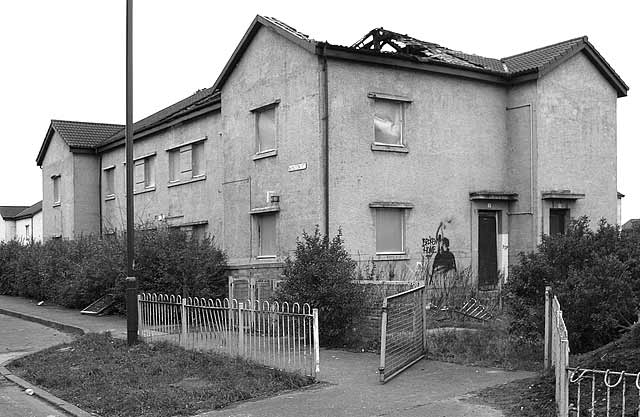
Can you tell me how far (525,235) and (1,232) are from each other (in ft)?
194

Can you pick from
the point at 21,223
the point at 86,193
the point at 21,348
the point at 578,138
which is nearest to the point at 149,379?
the point at 21,348

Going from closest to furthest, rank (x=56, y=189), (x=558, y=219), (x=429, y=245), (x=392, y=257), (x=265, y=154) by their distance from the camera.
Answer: (x=392, y=257) < (x=429, y=245) < (x=265, y=154) < (x=558, y=219) < (x=56, y=189)

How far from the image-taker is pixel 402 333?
35.6ft

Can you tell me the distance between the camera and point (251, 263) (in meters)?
19.1

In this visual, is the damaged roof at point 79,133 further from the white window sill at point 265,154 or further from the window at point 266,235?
the window at point 266,235

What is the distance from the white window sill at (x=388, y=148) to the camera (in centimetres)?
1761

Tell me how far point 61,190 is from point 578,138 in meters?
23.0

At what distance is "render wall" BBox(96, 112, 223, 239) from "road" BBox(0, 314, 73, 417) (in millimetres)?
4844

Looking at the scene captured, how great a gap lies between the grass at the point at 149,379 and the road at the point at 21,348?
1.17 feet

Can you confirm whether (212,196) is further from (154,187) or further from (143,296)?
(143,296)

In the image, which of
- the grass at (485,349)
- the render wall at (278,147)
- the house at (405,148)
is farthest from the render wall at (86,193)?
the grass at (485,349)

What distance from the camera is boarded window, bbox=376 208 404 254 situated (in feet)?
58.3

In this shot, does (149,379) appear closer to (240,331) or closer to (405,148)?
(240,331)

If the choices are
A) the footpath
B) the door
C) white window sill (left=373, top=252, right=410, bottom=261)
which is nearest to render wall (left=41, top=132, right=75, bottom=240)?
white window sill (left=373, top=252, right=410, bottom=261)
